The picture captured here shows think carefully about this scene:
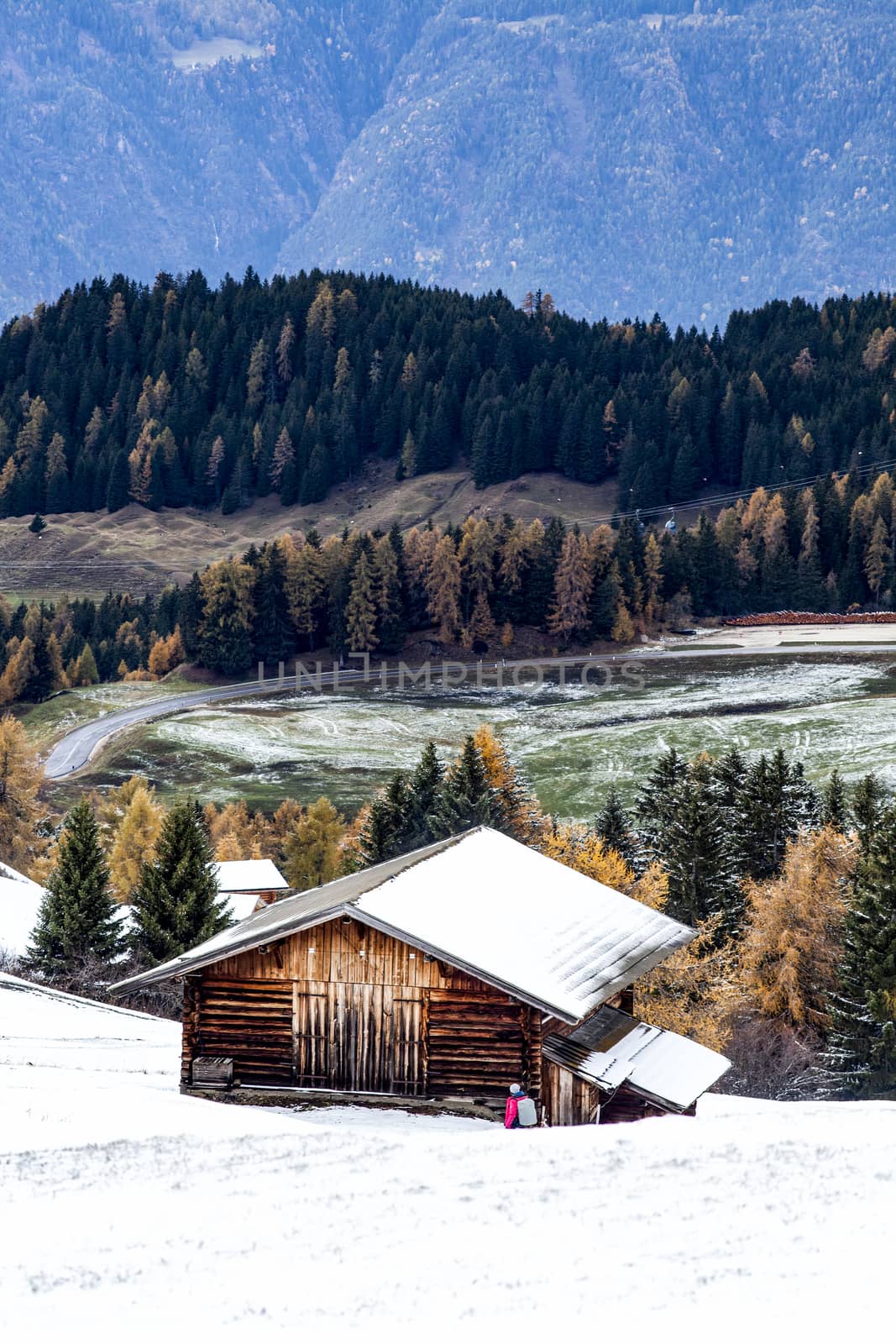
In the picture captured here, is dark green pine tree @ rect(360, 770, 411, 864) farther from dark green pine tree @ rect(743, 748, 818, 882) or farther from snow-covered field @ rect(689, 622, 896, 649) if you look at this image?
snow-covered field @ rect(689, 622, 896, 649)

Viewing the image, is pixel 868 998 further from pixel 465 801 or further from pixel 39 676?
pixel 39 676

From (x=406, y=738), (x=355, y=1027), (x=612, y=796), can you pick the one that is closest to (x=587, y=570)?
(x=406, y=738)

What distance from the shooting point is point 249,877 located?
205ft

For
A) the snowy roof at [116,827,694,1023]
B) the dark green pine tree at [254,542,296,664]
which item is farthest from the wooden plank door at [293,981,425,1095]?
the dark green pine tree at [254,542,296,664]

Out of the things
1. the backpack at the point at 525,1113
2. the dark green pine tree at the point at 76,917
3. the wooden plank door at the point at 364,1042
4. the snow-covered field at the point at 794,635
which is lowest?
the dark green pine tree at the point at 76,917

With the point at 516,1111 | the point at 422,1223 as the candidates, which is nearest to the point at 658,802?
the point at 516,1111

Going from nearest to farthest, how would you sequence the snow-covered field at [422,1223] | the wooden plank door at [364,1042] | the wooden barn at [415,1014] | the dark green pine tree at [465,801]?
1. the snow-covered field at [422,1223]
2. the wooden barn at [415,1014]
3. the wooden plank door at [364,1042]
4. the dark green pine tree at [465,801]

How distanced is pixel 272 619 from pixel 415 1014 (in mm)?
113865

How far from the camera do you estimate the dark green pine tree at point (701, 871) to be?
56.1 meters

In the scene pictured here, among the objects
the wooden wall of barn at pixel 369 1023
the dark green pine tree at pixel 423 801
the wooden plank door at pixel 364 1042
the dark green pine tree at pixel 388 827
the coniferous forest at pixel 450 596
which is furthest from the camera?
the coniferous forest at pixel 450 596

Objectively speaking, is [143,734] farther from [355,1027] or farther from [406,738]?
[355,1027]

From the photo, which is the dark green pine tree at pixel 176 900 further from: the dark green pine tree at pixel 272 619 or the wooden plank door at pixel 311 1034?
the dark green pine tree at pixel 272 619

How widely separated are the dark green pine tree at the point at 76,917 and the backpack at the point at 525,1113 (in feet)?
76.9

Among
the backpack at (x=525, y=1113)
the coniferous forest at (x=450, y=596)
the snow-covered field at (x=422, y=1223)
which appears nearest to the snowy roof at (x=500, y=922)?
the backpack at (x=525, y=1113)
